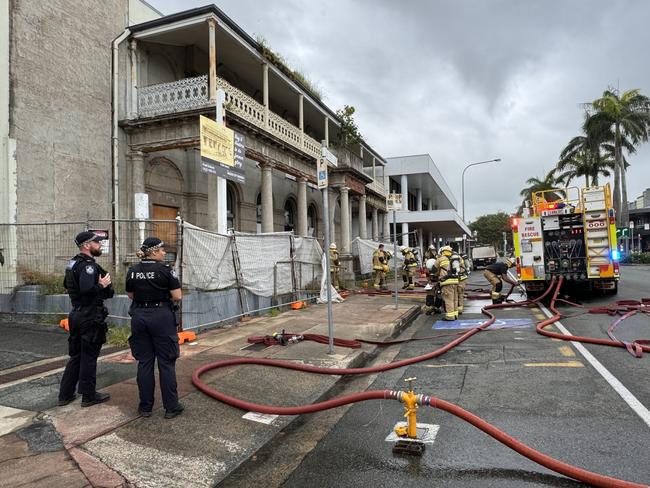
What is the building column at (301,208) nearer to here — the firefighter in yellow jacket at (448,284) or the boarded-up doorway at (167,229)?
the boarded-up doorway at (167,229)

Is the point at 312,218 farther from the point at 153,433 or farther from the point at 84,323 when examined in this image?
the point at 153,433

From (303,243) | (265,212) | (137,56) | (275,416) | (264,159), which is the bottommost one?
(275,416)

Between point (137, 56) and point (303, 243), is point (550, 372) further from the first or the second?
point (137, 56)

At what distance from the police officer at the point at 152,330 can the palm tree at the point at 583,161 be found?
128ft

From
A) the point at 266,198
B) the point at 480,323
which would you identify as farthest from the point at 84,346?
the point at 266,198

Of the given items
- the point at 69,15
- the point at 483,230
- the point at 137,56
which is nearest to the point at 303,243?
the point at 137,56

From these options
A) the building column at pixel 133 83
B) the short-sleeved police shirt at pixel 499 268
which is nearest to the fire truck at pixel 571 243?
the short-sleeved police shirt at pixel 499 268

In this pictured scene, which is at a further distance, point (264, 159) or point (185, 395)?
point (264, 159)

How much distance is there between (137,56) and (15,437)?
11.7 meters

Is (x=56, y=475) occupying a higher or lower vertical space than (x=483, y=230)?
lower

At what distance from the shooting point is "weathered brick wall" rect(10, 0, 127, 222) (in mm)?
10102

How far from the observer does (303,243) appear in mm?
12609

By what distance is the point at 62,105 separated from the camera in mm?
10992

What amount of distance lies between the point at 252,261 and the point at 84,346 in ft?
18.9
